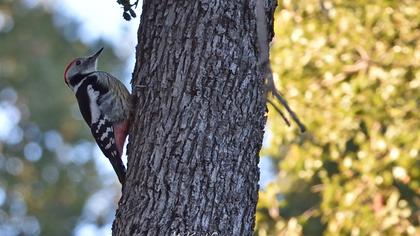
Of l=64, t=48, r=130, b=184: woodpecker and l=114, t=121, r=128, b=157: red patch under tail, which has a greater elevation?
l=64, t=48, r=130, b=184: woodpecker

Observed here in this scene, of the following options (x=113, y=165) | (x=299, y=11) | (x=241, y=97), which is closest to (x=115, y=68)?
(x=299, y=11)

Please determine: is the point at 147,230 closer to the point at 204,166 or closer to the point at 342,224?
the point at 204,166

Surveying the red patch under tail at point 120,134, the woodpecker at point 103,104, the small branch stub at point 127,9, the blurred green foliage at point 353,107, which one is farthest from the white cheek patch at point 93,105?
the blurred green foliage at point 353,107

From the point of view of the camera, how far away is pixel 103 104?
4.84 m

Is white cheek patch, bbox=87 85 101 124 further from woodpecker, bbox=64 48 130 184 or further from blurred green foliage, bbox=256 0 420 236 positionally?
blurred green foliage, bbox=256 0 420 236

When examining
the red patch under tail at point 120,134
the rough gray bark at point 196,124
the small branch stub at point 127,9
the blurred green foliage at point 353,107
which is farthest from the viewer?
the blurred green foliage at point 353,107

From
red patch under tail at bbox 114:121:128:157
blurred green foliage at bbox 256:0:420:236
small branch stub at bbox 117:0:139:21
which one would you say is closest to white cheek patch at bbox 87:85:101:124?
red patch under tail at bbox 114:121:128:157

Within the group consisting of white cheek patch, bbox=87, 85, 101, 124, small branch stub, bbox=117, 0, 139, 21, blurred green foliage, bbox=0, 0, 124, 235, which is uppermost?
blurred green foliage, bbox=0, 0, 124, 235

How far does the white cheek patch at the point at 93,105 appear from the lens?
485 centimetres

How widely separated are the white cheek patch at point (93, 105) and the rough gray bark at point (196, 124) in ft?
4.30

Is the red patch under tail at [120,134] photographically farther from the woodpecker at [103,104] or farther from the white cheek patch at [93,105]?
the white cheek patch at [93,105]

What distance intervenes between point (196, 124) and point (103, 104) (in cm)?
165

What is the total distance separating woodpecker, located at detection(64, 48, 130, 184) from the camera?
4410 mm

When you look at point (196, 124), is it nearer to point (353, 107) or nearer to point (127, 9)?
point (127, 9)
